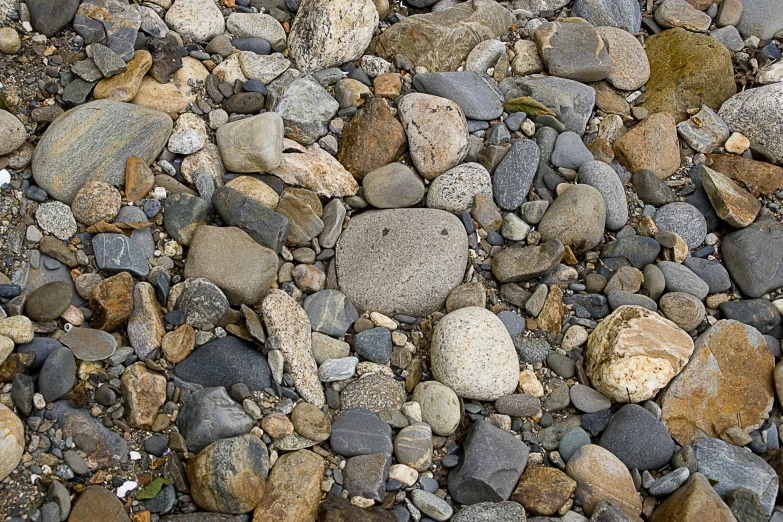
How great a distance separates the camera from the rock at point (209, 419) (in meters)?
3.03

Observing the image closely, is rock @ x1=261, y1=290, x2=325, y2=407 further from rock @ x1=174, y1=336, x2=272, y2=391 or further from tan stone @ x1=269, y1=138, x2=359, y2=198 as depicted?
tan stone @ x1=269, y1=138, x2=359, y2=198

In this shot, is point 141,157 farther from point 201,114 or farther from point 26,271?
point 26,271

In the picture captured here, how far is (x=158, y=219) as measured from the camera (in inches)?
142

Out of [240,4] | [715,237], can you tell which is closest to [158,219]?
[240,4]

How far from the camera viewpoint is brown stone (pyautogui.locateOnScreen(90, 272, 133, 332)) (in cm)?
320

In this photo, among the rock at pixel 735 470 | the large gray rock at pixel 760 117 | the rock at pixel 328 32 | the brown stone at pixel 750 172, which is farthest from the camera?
the large gray rock at pixel 760 117

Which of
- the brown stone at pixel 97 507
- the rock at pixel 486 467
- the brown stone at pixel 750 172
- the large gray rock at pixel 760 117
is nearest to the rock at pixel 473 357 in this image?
the rock at pixel 486 467

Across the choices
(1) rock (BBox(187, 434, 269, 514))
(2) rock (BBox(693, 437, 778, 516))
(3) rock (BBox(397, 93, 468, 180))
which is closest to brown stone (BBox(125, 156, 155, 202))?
(1) rock (BBox(187, 434, 269, 514))

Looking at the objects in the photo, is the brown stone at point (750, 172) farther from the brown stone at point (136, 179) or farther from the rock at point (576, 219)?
the brown stone at point (136, 179)

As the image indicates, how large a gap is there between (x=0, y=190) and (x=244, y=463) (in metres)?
1.81

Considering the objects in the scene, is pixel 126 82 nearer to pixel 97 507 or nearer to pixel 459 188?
pixel 459 188

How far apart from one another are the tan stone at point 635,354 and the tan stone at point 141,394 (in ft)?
7.02

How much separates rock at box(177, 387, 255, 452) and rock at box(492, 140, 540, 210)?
6.41ft

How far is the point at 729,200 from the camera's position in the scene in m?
4.20
